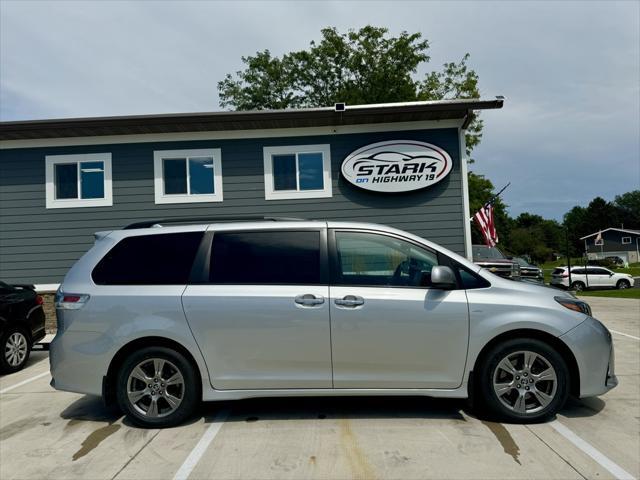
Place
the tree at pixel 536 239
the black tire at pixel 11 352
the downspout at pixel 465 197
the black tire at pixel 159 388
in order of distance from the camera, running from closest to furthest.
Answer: the black tire at pixel 159 388, the black tire at pixel 11 352, the downspout at pixel 465 197, the tree at pixel 536 239

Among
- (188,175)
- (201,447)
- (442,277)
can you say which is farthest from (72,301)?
(188,175)

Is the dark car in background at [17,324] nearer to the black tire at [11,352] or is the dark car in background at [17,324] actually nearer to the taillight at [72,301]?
the black tire at [11,352]

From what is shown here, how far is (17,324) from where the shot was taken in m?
6.77

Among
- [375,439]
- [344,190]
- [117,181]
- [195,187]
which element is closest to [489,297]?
[375,439]

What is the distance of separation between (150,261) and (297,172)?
21.3 feet

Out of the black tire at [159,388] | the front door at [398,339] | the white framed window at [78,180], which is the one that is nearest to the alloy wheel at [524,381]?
the front door at [398,339]

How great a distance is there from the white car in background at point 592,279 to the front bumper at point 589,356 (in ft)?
84.4

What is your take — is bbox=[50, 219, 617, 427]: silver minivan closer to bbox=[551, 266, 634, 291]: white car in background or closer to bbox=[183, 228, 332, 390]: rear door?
bbox=[183, 228, 332, 390]: rear door

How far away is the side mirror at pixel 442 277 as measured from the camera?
3.88 m

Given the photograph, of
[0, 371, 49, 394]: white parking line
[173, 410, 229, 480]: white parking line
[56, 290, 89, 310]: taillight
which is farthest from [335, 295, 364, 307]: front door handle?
[0, 371, 49, 394]: white parking line

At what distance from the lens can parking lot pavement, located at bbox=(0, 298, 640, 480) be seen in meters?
3.24

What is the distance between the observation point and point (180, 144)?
10.5 m

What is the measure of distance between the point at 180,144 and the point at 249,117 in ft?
6.22

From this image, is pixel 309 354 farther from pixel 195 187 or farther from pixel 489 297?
pixel 195 187
